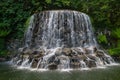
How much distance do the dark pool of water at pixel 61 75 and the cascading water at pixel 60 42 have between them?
4.47ft

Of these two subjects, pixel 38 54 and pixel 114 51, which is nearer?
pixel 38 54

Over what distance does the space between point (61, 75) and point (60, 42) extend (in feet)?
17.3

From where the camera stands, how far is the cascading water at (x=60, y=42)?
46.2 ft

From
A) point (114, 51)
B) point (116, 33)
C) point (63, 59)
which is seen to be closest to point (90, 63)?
point (63, 59)

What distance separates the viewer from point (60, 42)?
1667cm

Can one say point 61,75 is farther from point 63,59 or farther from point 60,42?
point 60,42

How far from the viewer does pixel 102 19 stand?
18188 mm

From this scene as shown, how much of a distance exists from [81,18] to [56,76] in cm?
714

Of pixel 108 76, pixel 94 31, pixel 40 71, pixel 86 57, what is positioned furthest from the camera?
pixel 94 31

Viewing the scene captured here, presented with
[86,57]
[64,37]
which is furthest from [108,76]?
[64,37]

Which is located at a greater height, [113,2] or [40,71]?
[113,2]

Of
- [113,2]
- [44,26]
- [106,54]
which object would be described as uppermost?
[113,2]

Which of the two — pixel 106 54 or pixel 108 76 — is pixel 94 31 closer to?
pixel 106 54

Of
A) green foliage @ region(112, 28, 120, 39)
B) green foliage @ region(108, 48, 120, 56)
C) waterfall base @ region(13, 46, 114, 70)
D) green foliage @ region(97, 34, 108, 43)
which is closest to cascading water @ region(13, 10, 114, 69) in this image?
A: waterfall base @ region(13, 46, 114, 70)
